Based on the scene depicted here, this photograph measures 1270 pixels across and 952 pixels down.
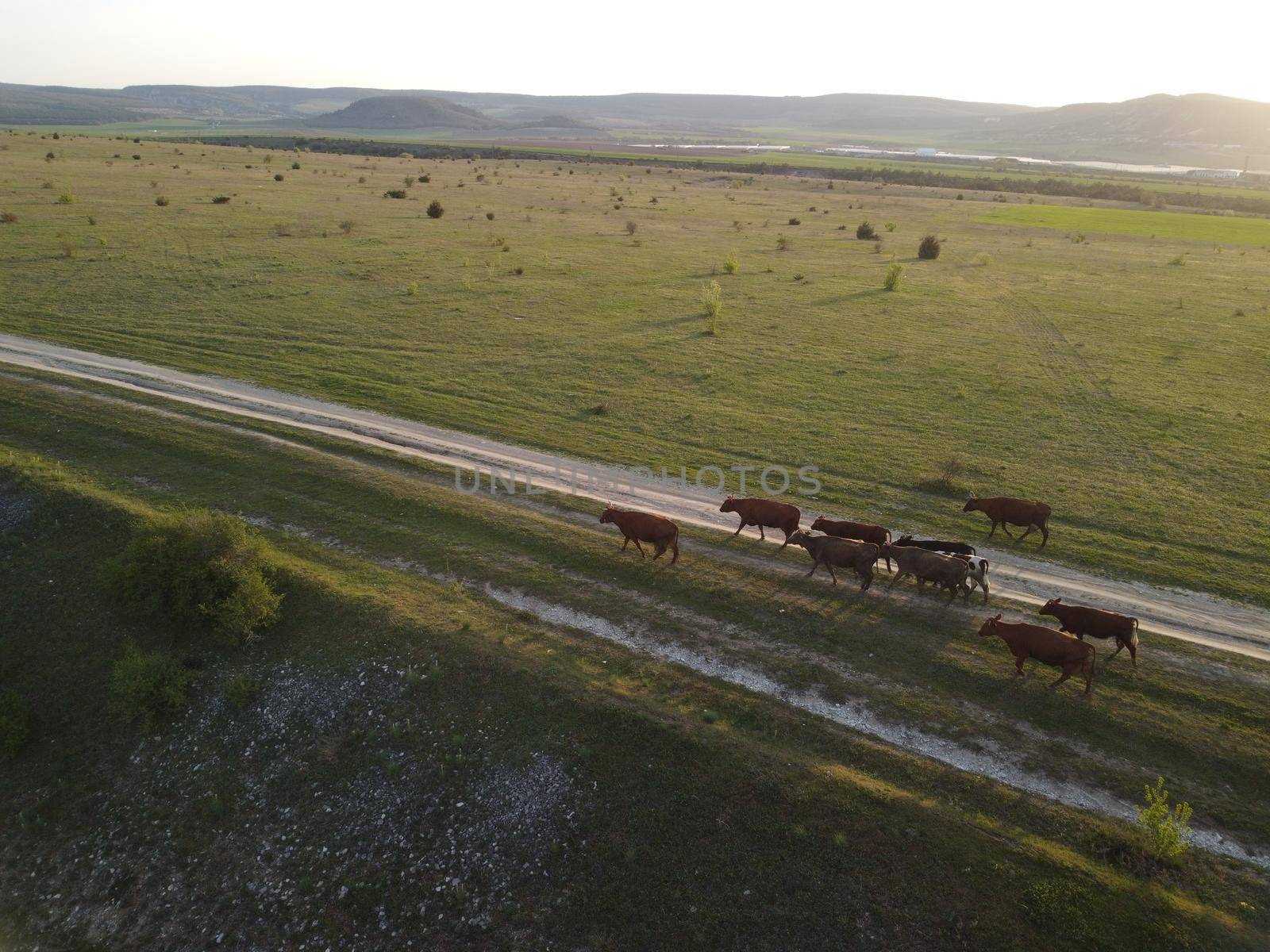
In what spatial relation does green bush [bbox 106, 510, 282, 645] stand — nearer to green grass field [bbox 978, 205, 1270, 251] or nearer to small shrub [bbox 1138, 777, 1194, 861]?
small shrub [bbox 1138, 777, 1194, 861]

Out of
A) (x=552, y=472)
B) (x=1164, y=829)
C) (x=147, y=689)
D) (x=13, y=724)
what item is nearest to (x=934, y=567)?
(x=1164, y=829)

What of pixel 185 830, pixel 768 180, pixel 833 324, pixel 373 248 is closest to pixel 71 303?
pixel 373 248

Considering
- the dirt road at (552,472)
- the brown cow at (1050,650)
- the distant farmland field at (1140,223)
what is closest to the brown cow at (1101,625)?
the brown cow at (1050,650)

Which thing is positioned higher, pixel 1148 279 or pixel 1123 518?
pixel 1148 279

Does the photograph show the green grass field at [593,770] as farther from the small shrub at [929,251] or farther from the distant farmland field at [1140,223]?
the distant farmland field at [1140,223]

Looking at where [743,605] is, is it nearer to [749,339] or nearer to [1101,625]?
[1101,625]

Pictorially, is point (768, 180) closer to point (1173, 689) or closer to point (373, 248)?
point (373, 248)
